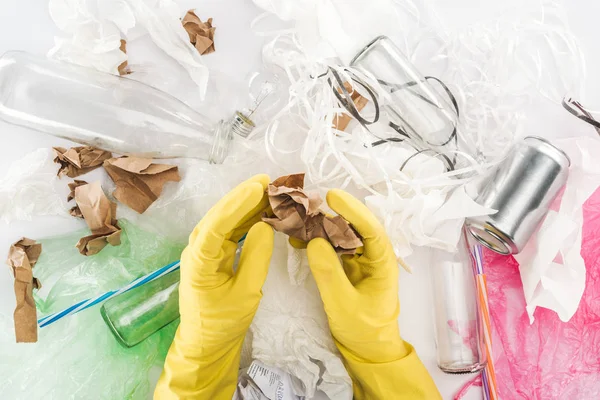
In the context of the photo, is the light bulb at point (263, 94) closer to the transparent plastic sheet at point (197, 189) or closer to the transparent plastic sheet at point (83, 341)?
the transparent plastic sheet at point (197, 189)

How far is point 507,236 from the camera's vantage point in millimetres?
785

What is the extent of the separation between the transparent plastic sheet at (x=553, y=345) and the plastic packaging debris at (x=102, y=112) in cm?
56

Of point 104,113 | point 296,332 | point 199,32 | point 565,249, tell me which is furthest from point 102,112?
point 565,249

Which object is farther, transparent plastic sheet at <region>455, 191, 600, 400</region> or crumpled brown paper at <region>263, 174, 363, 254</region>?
transparent plastic sheet at <region>455, 191, 600, 400</region>

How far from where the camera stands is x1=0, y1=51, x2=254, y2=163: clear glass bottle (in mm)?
788

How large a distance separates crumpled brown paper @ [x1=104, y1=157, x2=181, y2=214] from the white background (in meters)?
0.11

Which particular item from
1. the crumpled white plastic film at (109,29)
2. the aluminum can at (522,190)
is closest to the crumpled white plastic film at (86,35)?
the crumpled white plastic film at (109,29)

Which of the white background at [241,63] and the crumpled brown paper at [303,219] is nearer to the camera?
the crumpled brown paper at [303,219]

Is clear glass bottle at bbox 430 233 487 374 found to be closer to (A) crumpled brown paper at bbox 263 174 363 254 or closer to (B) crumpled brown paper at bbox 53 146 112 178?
(A) crumpled brown paper at bbox 263 174 363 254

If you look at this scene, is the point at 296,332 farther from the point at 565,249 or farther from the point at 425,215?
the point at 565,249

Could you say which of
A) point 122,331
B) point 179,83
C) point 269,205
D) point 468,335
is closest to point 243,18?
point 179,83

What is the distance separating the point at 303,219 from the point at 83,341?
385 mm

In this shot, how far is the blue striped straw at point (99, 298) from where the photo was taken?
29.5 inches

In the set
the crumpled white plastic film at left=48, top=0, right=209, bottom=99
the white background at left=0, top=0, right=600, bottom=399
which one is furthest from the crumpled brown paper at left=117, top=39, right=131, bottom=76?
the white background at left=0, top=0, right=600, bottom=399
